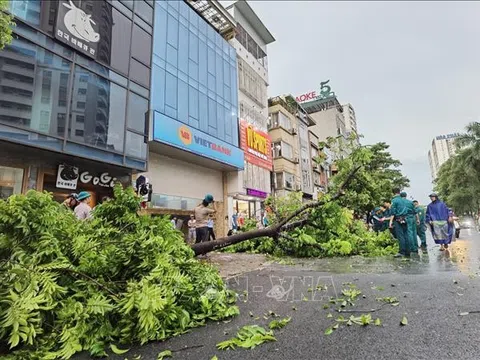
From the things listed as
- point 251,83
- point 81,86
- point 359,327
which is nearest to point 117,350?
point 359,327

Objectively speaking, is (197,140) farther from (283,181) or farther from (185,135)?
(283,181)

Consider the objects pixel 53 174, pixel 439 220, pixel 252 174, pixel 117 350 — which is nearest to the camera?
pixel 117 350

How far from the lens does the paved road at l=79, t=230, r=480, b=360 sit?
221cm

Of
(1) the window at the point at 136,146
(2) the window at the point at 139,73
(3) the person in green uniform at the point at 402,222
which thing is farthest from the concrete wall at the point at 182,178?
(3) the person in green uniform at the point at 402,222

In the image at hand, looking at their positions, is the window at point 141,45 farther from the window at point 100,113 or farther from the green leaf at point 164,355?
the green leaf at point 164,355

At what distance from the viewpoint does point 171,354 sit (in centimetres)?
232

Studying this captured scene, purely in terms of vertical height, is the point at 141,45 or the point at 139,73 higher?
the point at 141,45

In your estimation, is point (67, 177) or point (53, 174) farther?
point (67, 177)

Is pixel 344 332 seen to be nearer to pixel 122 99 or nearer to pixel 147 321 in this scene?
pixel 147 321

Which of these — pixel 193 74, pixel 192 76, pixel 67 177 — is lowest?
pixel 67 177

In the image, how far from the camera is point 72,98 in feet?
35.7

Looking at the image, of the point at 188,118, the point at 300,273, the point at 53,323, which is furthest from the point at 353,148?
the point at 188,118

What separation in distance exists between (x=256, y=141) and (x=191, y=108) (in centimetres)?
764

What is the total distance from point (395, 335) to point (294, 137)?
2826 centimetres
